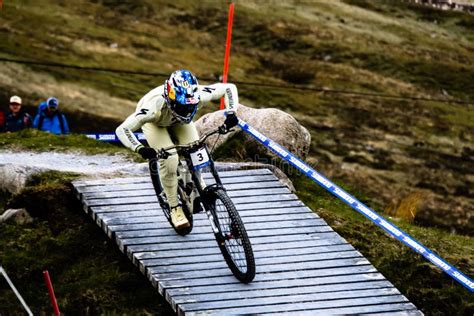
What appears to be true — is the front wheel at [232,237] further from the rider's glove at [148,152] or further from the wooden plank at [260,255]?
the rider's glove at [148,152]

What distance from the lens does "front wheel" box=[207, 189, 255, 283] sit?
29.7 ft

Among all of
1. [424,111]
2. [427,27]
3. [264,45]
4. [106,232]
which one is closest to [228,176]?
[106,232]

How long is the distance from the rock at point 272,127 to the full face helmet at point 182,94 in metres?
4.11

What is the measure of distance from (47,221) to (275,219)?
2.59 m

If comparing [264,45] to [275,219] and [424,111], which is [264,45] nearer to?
[424,111]

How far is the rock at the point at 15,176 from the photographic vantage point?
460 inches

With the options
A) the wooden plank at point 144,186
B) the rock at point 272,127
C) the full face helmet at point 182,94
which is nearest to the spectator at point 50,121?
the rock at point 272,127

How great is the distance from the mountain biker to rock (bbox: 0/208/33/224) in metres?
1.88

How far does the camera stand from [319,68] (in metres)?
25.3

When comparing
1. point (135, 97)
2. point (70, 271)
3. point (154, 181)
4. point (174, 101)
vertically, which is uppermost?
point (174, 101)

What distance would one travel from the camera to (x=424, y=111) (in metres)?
23.8

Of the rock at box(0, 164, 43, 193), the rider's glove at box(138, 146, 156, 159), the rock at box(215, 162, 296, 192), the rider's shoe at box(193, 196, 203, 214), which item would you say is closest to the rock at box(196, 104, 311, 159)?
the rock at box(215, 162, 296, 192)

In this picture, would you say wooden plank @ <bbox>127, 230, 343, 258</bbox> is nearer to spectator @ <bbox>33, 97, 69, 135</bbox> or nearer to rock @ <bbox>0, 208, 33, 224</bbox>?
rock @ <bbox>0, 208, 33, 224</bbox>

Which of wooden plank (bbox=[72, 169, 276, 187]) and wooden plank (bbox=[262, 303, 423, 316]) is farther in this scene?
wooden plank (bbox=[72, 169, 276, 187])
